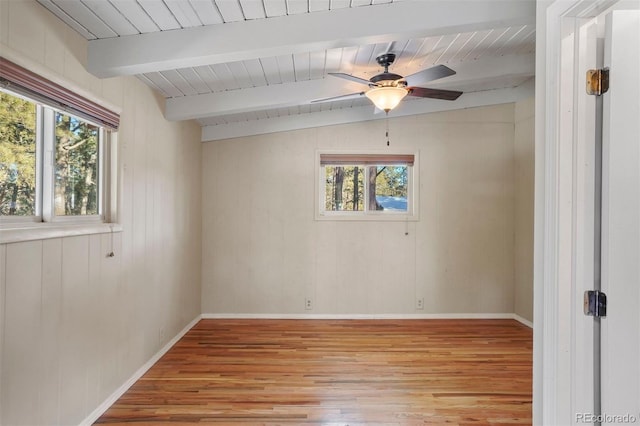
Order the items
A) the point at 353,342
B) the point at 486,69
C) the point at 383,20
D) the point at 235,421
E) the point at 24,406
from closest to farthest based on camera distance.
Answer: the point at 24,406, the point at 383,20, the point at 235,421, the point at 486,69, the point at 353,342

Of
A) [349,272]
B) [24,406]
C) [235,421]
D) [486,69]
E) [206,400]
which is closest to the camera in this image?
[24,406]

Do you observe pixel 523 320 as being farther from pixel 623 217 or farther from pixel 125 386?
pixel 125 386

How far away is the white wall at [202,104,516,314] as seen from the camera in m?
4.30

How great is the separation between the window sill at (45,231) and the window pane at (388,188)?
300 cm

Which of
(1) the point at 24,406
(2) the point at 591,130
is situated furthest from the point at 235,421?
(2) the point at 591,130

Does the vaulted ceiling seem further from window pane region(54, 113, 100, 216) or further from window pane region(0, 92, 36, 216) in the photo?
window pane region(0, 92, 36, 216)

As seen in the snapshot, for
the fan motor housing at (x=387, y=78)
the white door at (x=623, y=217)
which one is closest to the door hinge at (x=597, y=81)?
the white door at (x=623, y=217)

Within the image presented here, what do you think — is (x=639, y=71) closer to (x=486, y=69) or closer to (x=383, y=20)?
(x=383, y=20)

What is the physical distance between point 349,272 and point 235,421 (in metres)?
2.40

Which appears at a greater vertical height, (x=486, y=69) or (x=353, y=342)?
(x=486, y=69)

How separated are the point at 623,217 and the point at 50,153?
8.60 feet

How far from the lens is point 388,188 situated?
14.5ft

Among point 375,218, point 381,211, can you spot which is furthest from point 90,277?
point 381,211

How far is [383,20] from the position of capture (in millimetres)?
1996
